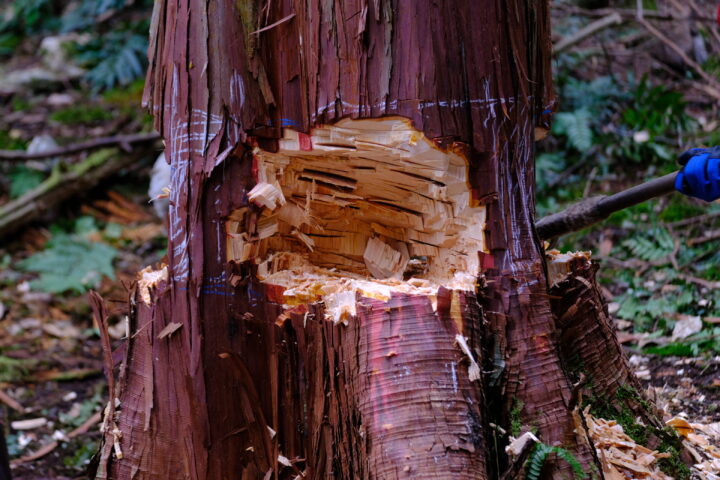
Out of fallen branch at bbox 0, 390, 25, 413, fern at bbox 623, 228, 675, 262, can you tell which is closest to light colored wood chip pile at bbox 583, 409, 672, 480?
fern at bbox 623, 228, 675, 262

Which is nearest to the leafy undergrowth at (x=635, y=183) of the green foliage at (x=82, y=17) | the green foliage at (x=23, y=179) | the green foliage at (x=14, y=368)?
the green foliage at (x=14, y=368)

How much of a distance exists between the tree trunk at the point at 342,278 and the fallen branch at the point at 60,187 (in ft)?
12.9

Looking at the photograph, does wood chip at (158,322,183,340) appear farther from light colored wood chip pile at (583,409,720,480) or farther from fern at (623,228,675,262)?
fern at (623,228,675,262)

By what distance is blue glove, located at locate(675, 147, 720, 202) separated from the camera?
2227 millimetres

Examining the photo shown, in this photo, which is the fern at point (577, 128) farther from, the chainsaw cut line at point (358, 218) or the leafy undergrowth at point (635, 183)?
the chainsaw cut line at point (358, 218)

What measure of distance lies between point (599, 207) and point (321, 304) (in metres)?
Answer: 1.36

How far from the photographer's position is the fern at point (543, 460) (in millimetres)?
1749

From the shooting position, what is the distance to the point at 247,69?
1.96m

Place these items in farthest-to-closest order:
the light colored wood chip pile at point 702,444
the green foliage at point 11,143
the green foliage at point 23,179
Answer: the green foliage at point 11,143 < the green foliage at point 23,179 < the light colored wood chip pile at point 702,444

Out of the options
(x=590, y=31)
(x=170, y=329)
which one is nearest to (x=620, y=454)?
(x=170, y=329)

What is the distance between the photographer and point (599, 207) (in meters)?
2.68

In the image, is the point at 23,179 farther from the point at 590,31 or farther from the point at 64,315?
the point at 590,31

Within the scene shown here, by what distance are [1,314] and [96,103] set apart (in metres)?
3.10

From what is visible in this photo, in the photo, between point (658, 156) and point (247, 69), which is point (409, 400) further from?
point (658, 156)
